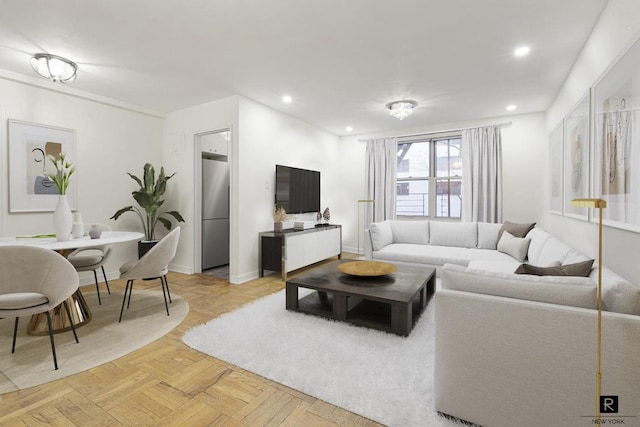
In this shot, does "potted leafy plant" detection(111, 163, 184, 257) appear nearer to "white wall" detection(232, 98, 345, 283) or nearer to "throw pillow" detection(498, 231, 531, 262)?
"white wall" detection(232, 98, 345, 283)

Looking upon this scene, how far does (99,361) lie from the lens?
2.05 m

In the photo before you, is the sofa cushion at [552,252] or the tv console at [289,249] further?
the tv console at [289,249]

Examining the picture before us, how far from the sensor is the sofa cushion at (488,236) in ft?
14.2

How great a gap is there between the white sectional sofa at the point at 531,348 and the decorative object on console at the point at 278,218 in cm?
323

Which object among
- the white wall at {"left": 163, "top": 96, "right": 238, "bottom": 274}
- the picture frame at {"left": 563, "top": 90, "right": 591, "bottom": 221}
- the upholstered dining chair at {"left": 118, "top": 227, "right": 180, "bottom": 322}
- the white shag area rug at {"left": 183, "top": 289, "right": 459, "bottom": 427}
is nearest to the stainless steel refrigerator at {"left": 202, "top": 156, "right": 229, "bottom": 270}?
the white wall at {"left": 163, "top": 96, "right": 238, "bottom": 274}

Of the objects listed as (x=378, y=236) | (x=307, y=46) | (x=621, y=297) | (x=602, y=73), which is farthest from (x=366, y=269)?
(x=602, y=73)

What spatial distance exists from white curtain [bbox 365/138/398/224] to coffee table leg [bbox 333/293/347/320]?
3.48 m

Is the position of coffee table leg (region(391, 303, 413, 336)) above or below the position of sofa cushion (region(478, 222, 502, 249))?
below

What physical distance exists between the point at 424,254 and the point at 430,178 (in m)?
2.14

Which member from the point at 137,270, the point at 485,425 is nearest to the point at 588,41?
the point at 485,425

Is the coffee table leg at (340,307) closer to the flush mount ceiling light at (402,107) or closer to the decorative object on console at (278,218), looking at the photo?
the decorative object on console at (278,218)

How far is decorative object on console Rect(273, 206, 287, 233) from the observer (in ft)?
14.8

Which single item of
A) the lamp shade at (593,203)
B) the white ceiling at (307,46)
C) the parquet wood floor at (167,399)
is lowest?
the parquet wood floor at (167,399)

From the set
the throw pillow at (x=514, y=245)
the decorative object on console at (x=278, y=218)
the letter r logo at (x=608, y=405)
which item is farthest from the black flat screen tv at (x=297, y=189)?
the letter r logo at (x=608, y=405)
